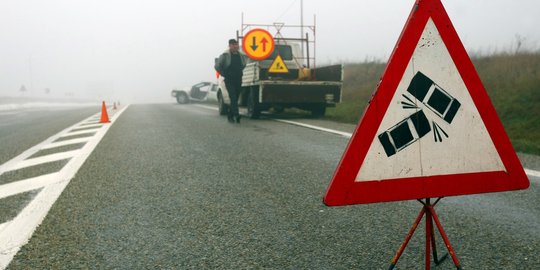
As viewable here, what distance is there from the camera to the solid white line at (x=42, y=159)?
5.80 metres

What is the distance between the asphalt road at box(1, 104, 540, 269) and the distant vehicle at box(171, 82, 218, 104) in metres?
23.8

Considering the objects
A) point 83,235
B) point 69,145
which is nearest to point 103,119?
point 69,145

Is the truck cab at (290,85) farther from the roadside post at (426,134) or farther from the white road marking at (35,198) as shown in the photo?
the roadside post at (426,134)

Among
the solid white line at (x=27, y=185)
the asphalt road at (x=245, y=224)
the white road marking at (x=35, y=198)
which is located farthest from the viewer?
the solid white line at (x=27, y=185)

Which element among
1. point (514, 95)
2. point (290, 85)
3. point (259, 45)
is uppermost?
point (259, 45)

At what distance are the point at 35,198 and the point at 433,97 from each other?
10.7ft


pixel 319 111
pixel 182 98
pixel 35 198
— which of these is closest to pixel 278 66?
pixel 319 111

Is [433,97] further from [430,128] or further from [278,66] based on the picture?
[278,66]

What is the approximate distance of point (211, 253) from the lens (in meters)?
2.76

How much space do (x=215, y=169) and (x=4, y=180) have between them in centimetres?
205

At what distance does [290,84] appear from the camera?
12812 mm

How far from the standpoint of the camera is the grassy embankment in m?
8.81

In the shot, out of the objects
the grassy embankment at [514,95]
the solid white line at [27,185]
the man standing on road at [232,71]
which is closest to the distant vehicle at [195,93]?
the grassy embankment at [514,95]

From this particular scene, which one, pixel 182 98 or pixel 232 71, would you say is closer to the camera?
pixel 232 71
